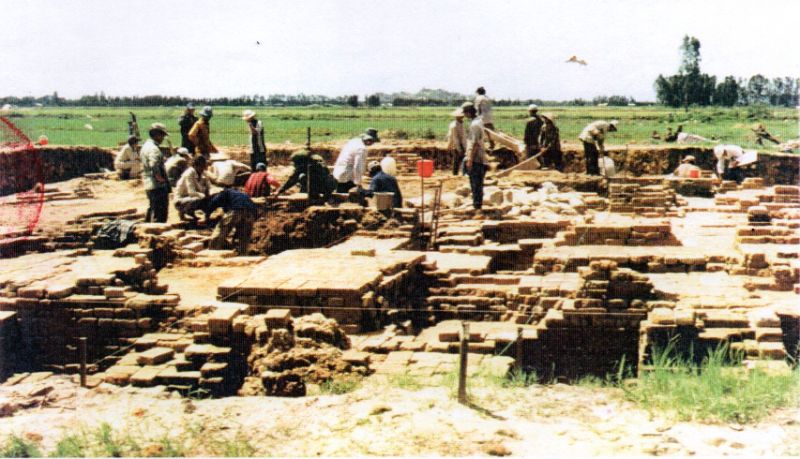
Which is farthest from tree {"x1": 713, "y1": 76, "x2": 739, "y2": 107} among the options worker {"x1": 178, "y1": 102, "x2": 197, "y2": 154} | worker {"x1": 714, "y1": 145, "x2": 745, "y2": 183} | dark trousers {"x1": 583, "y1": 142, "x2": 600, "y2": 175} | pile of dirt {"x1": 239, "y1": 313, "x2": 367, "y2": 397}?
pile of dirt {"x1": 239, "y1": 313, "x2": 367, "y2": 397}

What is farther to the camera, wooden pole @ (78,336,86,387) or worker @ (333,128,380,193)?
worker @ (333,128,380,193)

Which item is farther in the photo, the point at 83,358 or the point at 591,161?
the point at 591,161

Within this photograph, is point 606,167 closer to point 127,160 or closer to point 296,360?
point 127,160

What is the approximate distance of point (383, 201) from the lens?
12586 millimetres

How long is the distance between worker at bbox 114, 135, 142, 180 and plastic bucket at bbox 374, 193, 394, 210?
8616 mm

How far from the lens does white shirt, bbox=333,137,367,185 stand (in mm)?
13094

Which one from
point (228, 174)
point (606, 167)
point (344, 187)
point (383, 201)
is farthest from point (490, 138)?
point (383, 201)

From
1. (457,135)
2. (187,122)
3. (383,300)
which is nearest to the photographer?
(383,300)

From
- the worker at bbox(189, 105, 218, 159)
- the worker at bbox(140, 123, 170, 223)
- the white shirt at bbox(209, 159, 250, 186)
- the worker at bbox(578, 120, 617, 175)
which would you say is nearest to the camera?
the worker at bbox(140, 123, 170, 223)

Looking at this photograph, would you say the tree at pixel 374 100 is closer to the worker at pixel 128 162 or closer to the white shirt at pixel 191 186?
the worker at pixel 128 162

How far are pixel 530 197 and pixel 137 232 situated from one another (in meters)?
6.96

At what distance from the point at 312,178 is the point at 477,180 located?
238cm

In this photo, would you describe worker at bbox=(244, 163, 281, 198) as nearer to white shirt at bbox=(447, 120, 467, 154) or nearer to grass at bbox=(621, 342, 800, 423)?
white shirt at bbox=(447, 120, 467, 154)

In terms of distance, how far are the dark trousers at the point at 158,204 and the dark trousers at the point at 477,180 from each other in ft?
14.1
